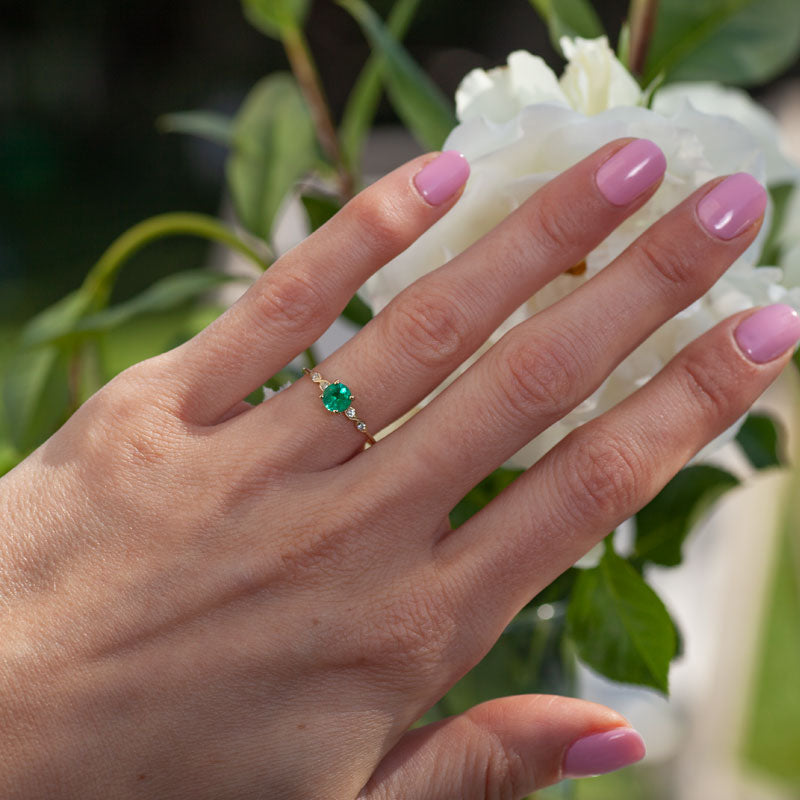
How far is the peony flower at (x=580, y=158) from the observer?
450 millimetres

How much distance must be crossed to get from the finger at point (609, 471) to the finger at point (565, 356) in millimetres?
23

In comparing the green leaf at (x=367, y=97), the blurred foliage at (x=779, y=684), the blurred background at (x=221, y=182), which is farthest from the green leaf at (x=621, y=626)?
the blurred foliage at (x=779, y=684)

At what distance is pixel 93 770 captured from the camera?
1.55 feet

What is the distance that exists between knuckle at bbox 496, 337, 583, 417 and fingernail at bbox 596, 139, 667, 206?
0.08m

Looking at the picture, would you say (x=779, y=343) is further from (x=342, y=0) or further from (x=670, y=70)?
(x=342, y=0)

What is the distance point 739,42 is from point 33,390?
513 mm

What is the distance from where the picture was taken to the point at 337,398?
0.50 metres

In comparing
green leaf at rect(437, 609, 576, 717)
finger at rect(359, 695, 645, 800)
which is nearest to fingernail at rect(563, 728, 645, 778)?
finger at rect(359, 695, 645, 800)

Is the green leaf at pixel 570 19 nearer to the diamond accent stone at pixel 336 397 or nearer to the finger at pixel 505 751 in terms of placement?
the diamond accent stone at pixel 336 397

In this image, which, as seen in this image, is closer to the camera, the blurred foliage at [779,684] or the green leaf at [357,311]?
the green leaf at [357,311]

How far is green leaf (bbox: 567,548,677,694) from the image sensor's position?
1.64 ft

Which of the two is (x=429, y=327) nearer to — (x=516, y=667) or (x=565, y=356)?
(x=565, y=356)

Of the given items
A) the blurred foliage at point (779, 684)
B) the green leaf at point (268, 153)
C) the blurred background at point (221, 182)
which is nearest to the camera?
the green leaf at point (268, 153)

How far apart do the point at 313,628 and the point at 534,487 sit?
14 centimetres
